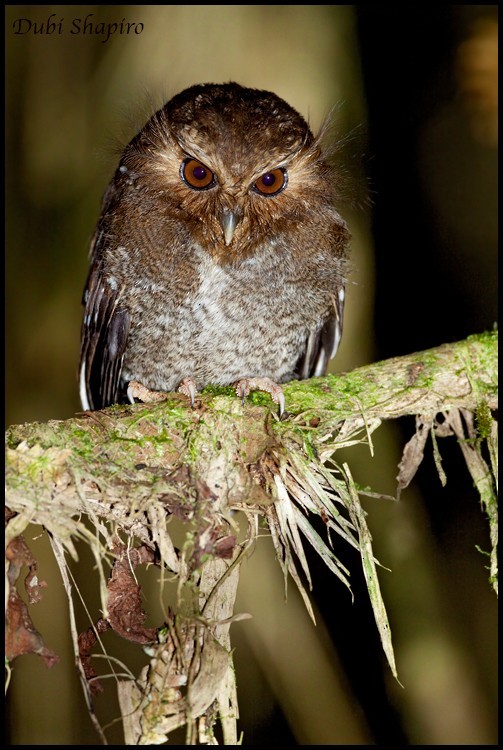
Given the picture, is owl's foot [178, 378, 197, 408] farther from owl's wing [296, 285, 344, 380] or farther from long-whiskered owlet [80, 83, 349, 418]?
owl's wing [296, 285, 344, 380]

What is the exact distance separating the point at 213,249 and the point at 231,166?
287 millimetres

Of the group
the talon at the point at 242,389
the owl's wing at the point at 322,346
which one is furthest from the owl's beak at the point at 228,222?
the owl's wing at the point at 322,346

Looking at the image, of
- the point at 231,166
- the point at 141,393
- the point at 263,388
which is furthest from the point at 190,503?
the point at 231,166

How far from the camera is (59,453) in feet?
Result: 4.99

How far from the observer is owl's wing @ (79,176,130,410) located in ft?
7.73

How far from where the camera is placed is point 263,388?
6.63 ft

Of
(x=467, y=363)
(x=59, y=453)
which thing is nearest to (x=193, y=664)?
(x=59, y=453)

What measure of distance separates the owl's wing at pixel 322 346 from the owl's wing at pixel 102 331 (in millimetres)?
810

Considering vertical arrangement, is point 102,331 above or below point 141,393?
above

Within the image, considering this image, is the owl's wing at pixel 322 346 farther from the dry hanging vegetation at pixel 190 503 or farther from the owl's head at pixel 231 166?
the dry hanging vegetation at pixel 190 503

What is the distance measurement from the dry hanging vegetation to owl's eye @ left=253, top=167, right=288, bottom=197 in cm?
64

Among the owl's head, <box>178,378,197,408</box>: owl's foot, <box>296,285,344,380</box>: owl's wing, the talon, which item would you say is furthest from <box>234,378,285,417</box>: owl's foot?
<box>296,285,344,380</box>: owl's wing

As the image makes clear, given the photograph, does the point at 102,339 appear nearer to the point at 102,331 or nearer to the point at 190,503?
the point at 102,331

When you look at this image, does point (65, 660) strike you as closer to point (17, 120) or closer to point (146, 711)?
point (146, 711)
